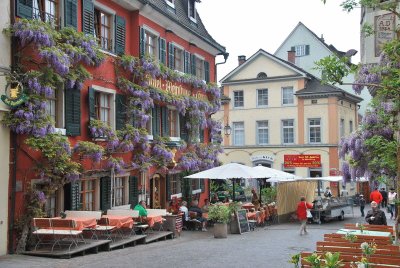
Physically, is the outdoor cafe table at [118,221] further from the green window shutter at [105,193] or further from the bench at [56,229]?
the green window shutter at [105,193]

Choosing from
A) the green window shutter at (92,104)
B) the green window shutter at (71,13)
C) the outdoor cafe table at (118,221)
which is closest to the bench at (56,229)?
the outdoor cafe table at (118,221)

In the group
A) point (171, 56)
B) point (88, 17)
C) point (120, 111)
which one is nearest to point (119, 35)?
point (88, 17)

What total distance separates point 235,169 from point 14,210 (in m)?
10.0

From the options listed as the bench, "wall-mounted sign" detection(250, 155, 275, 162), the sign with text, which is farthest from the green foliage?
"wall-mounted sign" detection(250, 155, 275, 162)

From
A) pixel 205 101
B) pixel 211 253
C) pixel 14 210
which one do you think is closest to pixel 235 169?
pixel 205 101

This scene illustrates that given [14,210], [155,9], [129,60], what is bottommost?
[14,210]

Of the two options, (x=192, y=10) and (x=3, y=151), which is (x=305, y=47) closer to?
(x=192, y=10)

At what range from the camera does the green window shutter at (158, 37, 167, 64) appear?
2301 cm

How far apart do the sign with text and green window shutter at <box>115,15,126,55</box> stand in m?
24.9

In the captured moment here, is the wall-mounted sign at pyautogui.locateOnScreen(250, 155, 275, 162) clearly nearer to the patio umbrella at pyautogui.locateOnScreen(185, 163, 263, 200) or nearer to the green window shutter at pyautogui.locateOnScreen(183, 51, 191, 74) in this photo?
the green window shutter at pyautogui.locateOnScreen(183, 51, 191, 74)

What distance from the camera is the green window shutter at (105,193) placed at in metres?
18.6

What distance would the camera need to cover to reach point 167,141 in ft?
75.3

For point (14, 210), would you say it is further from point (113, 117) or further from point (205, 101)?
point (205, 101)

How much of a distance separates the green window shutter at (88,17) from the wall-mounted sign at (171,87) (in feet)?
12.0
